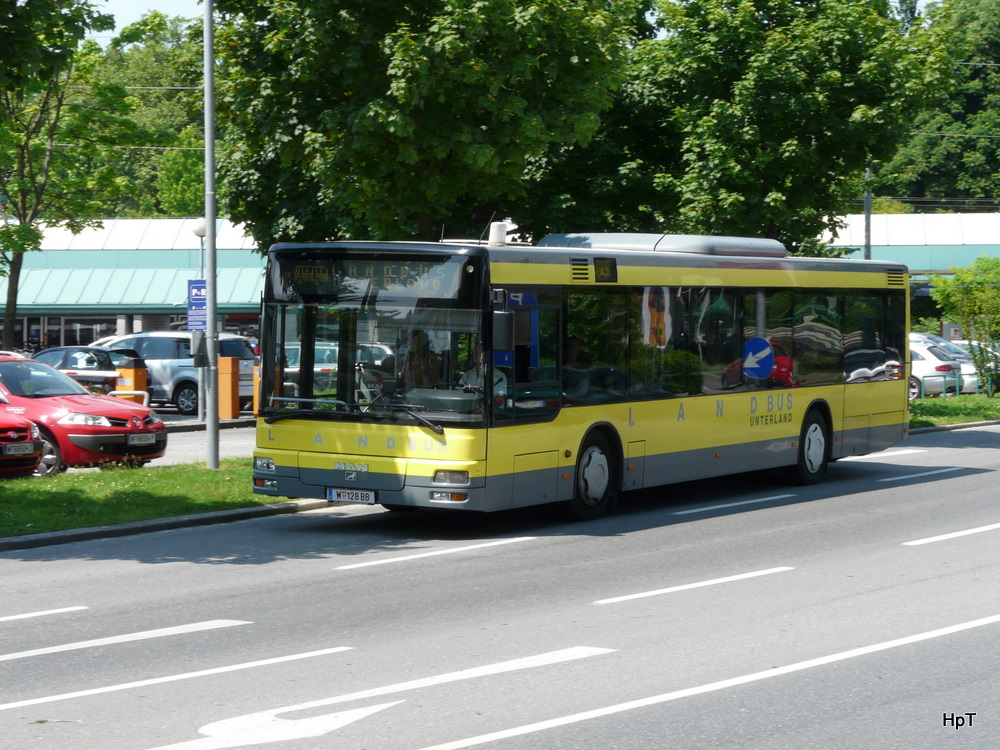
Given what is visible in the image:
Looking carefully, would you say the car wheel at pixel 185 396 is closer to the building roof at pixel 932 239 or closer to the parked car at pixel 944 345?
the parked car at pixel 944 345

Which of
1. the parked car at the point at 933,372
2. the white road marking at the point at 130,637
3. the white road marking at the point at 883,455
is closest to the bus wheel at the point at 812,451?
the white road marking at the point at 883,455

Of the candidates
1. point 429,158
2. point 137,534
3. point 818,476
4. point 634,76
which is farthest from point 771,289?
point 634,76

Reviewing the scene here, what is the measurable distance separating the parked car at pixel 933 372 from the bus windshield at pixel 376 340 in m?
25.5

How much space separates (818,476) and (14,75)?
11199 millimetres

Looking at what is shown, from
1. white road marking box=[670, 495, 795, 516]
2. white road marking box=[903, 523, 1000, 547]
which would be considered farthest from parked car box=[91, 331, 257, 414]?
white road marking box=[903, 523, 1000, 547]

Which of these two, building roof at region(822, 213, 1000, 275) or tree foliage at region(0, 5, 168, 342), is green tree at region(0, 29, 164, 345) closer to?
tree foliage at region(0, 5, 168, 342)

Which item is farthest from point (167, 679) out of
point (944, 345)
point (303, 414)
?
point (944, 345)

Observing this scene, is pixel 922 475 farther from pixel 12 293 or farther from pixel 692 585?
pixel 12 293

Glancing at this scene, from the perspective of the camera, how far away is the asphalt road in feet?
21.1

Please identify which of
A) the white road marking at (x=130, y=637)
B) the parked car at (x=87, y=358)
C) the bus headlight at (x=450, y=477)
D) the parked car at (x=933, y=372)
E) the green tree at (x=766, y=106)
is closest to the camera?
the white road marking at (x=130, y=637)

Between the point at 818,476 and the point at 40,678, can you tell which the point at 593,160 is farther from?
the point at 40,678

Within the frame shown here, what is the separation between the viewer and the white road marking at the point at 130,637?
8.19 metres

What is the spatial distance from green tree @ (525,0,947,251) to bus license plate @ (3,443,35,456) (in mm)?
11924

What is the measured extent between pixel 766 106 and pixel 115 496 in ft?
46.6
